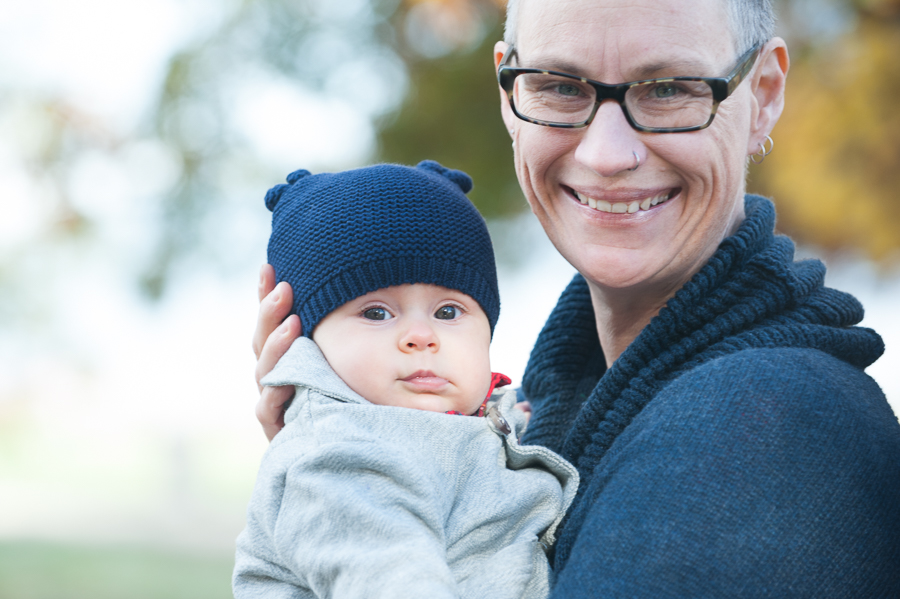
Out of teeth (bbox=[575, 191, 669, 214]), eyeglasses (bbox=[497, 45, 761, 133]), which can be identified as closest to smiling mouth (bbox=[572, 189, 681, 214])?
teeth (bbox=[575, 191, 669, 214])

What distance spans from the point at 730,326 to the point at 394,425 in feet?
2.07

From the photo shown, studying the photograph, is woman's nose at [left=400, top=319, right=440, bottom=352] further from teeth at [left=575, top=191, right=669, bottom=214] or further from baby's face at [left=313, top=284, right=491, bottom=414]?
teeth at [left=575, top=191, right=669, bottom=214]

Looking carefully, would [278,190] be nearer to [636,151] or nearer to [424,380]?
[424,380]

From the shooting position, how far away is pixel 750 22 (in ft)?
5.62

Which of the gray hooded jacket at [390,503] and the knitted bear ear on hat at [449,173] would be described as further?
the knitted bear ear on hat at [449,173]

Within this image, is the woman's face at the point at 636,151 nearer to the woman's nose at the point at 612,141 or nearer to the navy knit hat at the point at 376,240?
the woman's nose at the point at 612,141

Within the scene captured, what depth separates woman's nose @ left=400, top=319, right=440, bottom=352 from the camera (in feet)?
5.36

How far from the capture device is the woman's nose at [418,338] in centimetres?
163

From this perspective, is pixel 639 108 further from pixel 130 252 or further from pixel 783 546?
pixel 130 252

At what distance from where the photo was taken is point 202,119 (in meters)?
6.30

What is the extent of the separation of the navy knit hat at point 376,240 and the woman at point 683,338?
0.34 feet

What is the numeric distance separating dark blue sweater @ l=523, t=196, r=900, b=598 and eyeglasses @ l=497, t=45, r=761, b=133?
1.00ft

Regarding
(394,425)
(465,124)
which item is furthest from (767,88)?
(465,124)

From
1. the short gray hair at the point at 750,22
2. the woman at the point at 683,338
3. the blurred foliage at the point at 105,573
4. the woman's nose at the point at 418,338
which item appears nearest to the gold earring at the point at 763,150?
the woman at the point at 683,338
